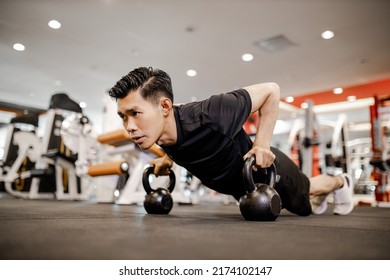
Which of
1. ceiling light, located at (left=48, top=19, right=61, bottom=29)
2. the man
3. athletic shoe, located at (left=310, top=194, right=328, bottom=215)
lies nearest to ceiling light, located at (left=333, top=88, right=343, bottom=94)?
ceiling light, located at (left=48, top=19, right=61, bottom=29)

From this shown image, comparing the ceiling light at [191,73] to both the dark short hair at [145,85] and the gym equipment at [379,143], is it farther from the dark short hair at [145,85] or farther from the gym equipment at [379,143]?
the dark short hair at [145,85]

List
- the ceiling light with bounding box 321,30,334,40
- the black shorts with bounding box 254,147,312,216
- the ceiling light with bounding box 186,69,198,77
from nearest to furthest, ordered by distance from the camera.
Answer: the black shorts with bounding box 254,147,312,216
the ceiling light with bounding box 321,30,334,40
the ceiling light with bounding box 186,69,198,77

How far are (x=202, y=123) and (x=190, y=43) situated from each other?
3707 millimetres

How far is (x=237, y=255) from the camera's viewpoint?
0.50m

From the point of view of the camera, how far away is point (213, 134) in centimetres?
111

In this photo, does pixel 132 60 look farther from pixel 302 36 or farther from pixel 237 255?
pixel 237 255

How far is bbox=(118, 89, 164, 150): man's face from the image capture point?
1082mm

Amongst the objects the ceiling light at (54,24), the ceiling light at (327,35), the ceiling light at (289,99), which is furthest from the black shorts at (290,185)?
the ceiling light at (289,99)

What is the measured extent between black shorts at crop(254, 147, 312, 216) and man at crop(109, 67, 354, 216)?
0.04 ft

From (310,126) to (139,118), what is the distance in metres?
2.80

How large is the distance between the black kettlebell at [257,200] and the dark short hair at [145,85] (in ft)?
1.35

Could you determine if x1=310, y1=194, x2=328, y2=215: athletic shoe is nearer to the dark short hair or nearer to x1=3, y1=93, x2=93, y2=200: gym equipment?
the dark short hair

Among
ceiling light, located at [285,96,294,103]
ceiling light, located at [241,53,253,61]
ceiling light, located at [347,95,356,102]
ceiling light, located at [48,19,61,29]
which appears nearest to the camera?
ceiling light, located at [48,19,61,29]
